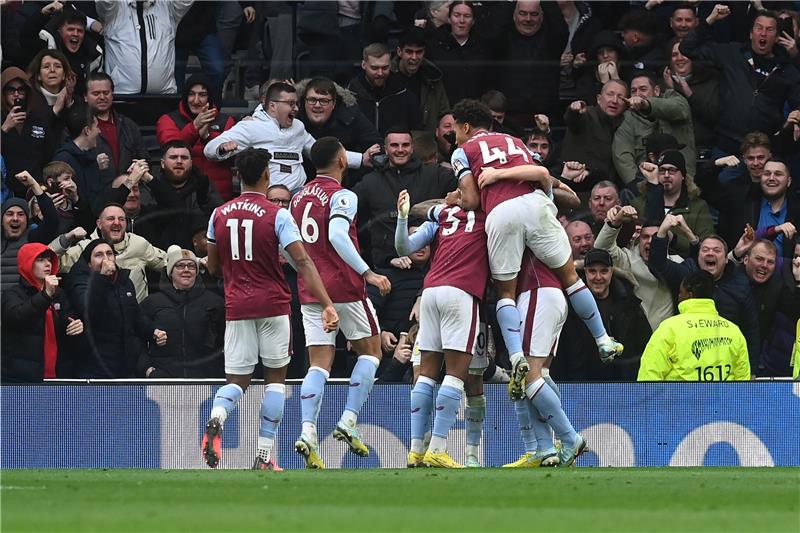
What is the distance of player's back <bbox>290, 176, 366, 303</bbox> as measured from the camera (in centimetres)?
1161

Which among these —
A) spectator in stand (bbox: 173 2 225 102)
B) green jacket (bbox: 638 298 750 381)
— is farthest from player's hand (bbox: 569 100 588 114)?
spectator in stand (bbox: 173 2 225 102)

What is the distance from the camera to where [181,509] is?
750 centimetres

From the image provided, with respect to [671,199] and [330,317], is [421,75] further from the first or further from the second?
[330,317]

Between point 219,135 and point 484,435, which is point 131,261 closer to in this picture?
point 219,135

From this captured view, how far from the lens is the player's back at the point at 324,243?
11.6 metres

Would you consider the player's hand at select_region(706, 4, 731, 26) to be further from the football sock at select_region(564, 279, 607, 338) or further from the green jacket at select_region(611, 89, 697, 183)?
the football sock at select_region(564, 279, 607, 338)

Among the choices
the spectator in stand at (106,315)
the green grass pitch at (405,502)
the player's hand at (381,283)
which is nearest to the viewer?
the green grass pitch at (405,502)

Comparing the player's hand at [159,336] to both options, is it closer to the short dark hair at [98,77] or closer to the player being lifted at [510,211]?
the short dark hair at [98,77]

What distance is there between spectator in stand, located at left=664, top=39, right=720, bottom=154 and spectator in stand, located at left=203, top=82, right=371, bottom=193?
373 cm

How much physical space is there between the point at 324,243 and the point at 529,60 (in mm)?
5828

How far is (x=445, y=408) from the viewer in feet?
35.1

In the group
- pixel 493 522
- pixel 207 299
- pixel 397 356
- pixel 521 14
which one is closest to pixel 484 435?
pixel 397 356

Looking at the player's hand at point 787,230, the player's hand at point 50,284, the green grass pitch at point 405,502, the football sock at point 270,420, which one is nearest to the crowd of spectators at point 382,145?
the player's hand at point 50,284

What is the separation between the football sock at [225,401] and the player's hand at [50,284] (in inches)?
104
